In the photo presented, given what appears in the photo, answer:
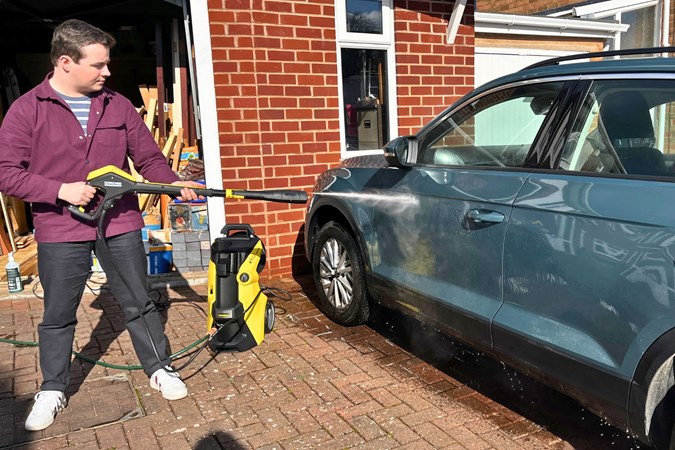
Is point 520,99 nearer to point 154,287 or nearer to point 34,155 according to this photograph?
point 34,155

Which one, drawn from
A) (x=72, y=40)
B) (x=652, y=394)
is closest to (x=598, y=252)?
(x=652, y=394)

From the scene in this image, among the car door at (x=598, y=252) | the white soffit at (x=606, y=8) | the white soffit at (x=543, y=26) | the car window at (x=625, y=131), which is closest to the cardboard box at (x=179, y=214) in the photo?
the car door at (x=598, y=252)

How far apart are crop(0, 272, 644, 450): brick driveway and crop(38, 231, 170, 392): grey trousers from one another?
1.19 ft

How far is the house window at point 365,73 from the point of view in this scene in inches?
Result: 247

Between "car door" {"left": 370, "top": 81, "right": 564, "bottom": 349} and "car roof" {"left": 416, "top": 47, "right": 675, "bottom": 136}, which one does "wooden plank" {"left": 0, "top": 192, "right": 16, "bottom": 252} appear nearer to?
"car door" {"left": 370, "top": 81, "right": 564, "bottom": 349}

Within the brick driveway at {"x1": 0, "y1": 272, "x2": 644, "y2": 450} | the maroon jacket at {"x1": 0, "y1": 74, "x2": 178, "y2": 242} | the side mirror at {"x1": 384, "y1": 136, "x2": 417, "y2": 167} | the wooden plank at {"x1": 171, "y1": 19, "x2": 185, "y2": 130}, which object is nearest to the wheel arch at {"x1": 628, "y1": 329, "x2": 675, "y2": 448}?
the brick driveway at {"x1": 0, "y1": 272, "x2": 644, "y2": 450}

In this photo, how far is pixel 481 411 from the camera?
10.7 ft

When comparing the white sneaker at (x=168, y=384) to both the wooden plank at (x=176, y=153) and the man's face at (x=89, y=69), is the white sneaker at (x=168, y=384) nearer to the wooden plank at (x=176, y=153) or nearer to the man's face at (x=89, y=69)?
the man's face at (x=89, y=69)

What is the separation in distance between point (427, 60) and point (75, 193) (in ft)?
16.1

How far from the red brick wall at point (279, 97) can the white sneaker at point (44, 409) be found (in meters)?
2.85

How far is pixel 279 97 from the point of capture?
589 cm

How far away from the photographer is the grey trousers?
3121 millimetres

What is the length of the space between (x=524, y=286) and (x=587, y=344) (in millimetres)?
409

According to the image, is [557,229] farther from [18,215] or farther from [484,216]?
[18,215]
